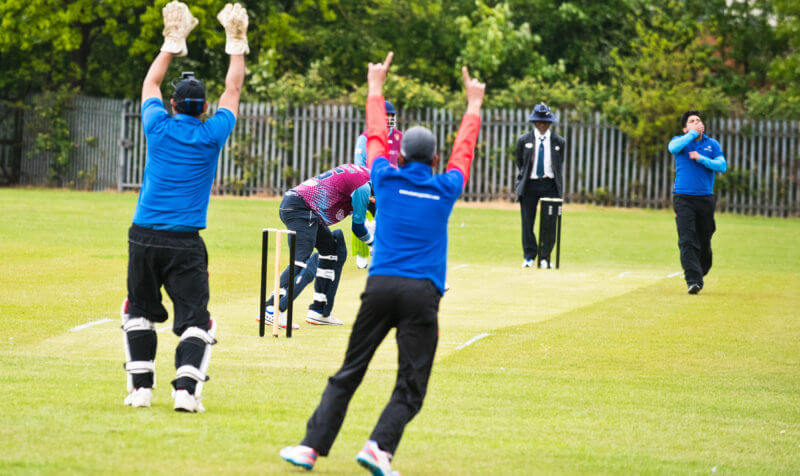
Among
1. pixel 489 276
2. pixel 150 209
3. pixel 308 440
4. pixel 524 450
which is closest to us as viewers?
pixel 308 440

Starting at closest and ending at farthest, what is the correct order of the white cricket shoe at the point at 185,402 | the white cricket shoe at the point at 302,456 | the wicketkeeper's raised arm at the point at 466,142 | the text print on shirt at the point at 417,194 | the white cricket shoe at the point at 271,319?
the white cricket shoe at the point at 302,456
the text print on shirt at the point at 417,194
the wicketkeeper's raised arm at the point at 466,142
the white cricket shoe at the point at 185,402
the white cricket shoe at the point at 271,319

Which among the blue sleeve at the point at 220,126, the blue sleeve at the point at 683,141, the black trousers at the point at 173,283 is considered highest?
the blue sleeve at the point at 683,141

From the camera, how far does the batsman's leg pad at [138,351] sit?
25.3 feet

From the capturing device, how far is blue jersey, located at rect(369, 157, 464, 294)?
630cm

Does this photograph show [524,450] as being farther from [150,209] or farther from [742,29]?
[742,29]

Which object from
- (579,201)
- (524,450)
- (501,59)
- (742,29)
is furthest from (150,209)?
(742,29)

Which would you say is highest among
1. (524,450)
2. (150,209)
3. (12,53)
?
(12,53)

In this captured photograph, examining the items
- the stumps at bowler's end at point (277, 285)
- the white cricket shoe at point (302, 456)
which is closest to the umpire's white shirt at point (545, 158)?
the stumps at bowler's end at point (277, 285)

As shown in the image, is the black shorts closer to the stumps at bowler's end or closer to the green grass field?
the green grass field

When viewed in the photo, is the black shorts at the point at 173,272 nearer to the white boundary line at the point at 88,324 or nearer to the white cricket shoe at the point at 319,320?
the white boundary line at the point at 88,324

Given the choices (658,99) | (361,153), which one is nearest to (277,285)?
(361,153)

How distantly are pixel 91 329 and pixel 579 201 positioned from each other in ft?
76.1

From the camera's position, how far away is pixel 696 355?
11.0 metres

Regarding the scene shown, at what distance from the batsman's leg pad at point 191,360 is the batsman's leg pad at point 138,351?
9.0 inches
